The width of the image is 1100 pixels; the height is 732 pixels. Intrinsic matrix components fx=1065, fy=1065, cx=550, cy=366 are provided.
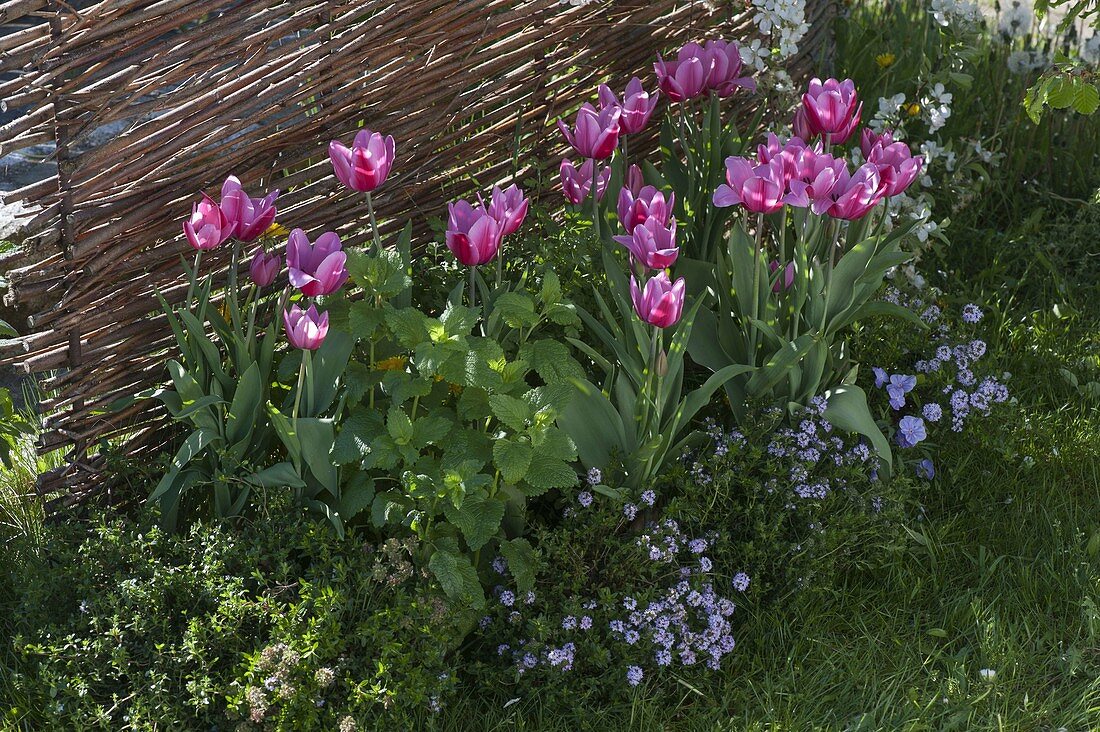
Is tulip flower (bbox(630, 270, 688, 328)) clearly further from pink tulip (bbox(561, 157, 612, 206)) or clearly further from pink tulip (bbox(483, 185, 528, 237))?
pink tulip (bbox(561, 157, 612, 206))

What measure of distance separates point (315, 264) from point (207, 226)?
218mm

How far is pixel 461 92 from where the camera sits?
278cm

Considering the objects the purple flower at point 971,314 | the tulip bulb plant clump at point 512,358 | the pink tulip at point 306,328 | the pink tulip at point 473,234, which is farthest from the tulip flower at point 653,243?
the purple flower at point 971,314

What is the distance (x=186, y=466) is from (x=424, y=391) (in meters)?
0.60

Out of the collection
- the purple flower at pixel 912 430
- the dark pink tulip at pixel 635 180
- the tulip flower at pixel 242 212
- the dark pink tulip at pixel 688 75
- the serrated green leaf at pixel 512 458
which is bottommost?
the purple flower at pixel 912 430

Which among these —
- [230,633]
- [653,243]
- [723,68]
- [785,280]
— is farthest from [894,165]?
[230,633]

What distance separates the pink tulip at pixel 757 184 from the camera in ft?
6.93

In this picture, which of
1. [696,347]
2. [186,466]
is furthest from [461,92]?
[186,466]

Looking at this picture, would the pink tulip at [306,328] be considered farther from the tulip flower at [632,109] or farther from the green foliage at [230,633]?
the tulip flower at [632,109]

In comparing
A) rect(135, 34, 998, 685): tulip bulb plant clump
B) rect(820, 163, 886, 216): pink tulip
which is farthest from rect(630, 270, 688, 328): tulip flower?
rect(820, 163, 886, 216): pink tulip

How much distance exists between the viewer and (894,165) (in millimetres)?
2326

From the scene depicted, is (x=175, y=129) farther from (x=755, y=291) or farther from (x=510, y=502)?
(x=755, y=291)

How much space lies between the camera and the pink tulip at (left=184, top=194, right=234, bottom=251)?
203 centimetres

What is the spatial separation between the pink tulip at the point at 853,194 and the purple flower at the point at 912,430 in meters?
0.65
